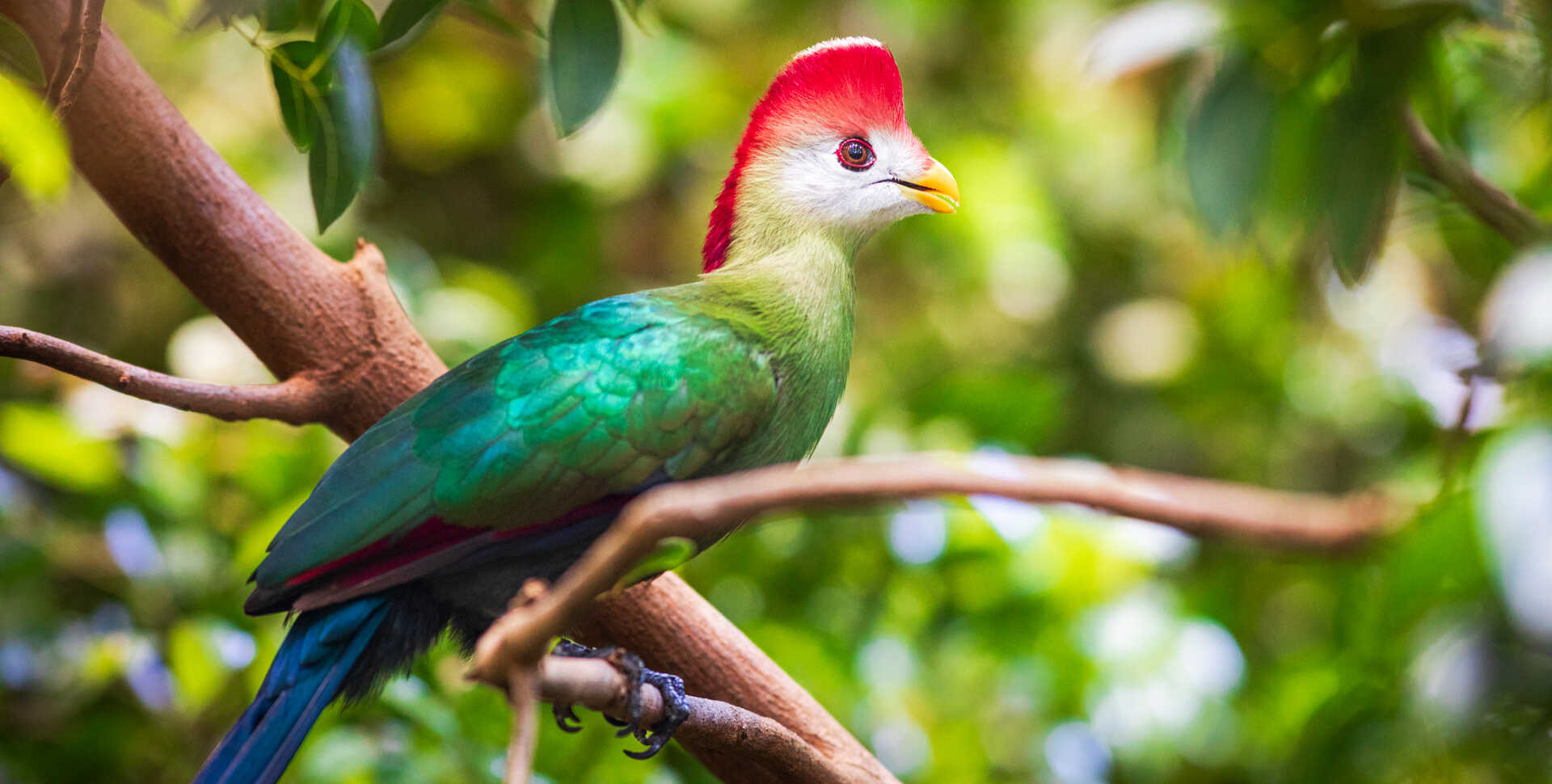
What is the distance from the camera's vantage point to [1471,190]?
71.9 inches

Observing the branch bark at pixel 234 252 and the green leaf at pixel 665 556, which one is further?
the branch bark at pixel 234 252

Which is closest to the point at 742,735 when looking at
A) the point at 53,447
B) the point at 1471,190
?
the point at 1471,190

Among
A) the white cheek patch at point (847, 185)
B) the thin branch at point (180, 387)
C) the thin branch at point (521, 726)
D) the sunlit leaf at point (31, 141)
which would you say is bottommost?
the thin branch at point (521, 726)

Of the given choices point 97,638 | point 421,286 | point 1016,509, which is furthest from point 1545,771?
point 97,638

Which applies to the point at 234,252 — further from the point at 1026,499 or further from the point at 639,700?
the point at 1026,499

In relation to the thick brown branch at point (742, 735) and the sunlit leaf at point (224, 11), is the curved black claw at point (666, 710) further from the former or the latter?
the sunlit leaf at point (224, 11)

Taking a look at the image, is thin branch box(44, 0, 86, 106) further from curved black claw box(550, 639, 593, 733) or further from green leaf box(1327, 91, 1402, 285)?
green leaf box(1327, 91, 1402, 285)

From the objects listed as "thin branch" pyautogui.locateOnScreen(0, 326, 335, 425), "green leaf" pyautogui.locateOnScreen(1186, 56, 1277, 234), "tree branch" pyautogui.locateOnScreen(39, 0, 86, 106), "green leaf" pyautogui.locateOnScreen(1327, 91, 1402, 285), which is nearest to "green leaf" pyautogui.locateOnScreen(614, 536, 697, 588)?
"thin branch" pyautogui.locateOnScreen(0, 326, 335, 425)

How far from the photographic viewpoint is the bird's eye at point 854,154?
1.87m

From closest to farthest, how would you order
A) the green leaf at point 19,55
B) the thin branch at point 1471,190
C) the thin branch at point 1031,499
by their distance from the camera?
the thin branch at point 1031,499 < the green leaf at point 19,55 < the thin branch at point 1471,190

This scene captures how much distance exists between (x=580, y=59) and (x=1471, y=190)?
1340 millimetres

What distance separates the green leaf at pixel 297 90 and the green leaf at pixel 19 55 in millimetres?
255

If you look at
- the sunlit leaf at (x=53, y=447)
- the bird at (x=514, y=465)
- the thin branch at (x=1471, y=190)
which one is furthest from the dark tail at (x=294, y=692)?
the thin branch at (x=1471, y=190)

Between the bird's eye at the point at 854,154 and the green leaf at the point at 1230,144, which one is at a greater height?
the green leaf at the point at 1230,144
